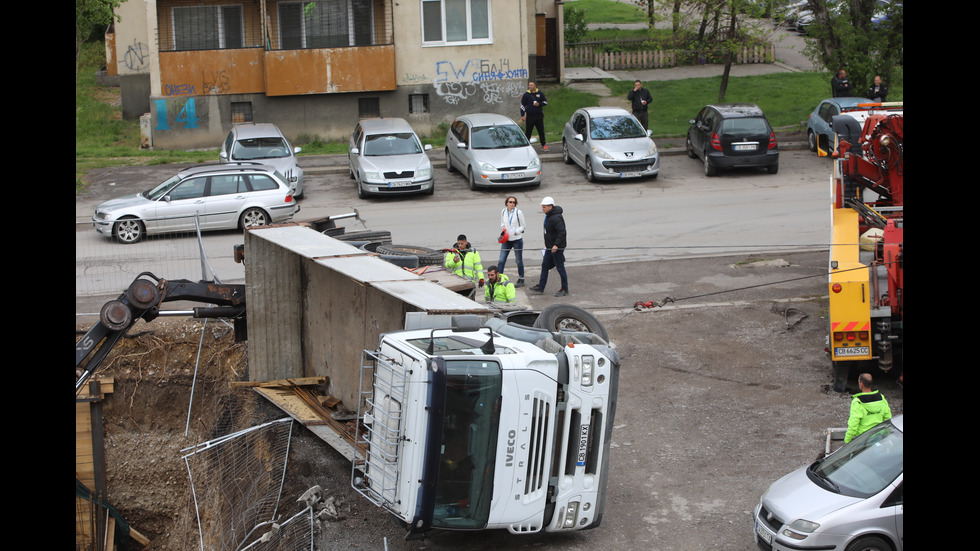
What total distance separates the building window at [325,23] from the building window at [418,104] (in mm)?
1923

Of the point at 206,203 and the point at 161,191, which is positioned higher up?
the point at 161,191

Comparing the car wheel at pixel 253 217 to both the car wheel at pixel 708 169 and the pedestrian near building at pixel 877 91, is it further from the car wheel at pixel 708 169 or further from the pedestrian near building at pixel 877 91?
the pedestrian near building at pixel 877 91

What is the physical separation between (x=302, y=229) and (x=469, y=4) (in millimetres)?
17803

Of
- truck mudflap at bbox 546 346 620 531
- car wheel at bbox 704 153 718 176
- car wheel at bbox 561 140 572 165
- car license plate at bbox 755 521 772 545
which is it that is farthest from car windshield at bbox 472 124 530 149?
car license plate at bbox 755 521 772 545

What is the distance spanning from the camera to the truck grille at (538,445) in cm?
864

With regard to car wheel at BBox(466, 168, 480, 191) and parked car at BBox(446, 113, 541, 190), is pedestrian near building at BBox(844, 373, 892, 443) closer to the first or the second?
parked car at BBox(446, 113, 541, 190)

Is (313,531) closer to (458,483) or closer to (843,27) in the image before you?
(458,483)

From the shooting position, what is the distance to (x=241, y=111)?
29.6m

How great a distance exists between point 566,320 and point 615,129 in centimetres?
1382

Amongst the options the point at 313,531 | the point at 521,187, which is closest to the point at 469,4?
the point at 521,187

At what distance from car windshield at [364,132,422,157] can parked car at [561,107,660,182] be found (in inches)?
163

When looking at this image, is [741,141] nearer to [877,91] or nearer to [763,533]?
[877,91]

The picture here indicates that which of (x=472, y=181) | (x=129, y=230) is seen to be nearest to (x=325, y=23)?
(x=472, y=181)

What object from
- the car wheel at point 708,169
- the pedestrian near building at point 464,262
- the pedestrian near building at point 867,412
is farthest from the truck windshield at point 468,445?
the car wheel at point 708,169
